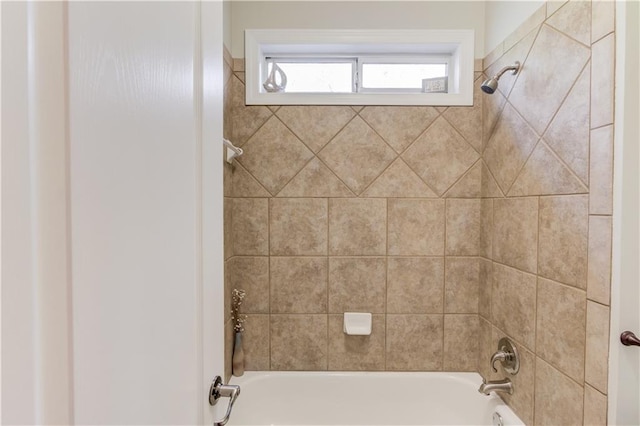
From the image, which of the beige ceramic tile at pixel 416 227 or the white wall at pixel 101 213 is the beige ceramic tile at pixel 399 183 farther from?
the white wall at pixel 101 213

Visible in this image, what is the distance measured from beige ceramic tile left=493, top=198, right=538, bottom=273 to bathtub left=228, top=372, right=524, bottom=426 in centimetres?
70

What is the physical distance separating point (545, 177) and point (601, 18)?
505 millimetres

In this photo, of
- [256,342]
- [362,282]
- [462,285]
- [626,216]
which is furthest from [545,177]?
[256,342]

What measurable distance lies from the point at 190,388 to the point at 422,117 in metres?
1.58

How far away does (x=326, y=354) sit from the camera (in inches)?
69.8

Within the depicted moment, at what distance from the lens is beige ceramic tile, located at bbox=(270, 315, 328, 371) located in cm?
177

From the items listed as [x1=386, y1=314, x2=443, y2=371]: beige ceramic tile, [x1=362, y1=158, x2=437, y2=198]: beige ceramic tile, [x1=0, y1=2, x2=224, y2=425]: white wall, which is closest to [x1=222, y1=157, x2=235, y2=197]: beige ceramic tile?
[x1=362, y1=158, x2=437, y2=198]: beige ceramic tile

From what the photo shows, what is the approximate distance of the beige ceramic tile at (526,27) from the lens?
1.27 metres

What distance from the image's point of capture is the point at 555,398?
1169mm

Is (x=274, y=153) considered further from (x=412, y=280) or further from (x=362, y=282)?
(x=412, y=280)

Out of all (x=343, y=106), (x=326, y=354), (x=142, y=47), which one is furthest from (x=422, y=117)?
(x=142, y=47)

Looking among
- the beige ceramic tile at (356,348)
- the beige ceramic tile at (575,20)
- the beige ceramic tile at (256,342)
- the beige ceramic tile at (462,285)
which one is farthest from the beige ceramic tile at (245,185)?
the beige ceramic tile at (575,20)

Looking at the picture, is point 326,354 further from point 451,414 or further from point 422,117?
point 422,117

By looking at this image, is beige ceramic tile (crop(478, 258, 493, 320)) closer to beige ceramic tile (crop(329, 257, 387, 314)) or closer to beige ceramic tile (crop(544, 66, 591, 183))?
beige ceramic tile (crop(329, 257, 387, 314))
